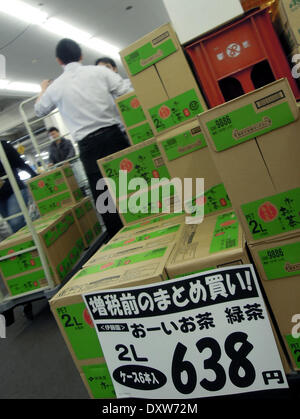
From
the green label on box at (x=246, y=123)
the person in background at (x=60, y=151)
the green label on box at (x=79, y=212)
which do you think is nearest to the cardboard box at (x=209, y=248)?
the green label on box at (x=246, y=123)

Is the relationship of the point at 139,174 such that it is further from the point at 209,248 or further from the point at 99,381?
the point at 99,381

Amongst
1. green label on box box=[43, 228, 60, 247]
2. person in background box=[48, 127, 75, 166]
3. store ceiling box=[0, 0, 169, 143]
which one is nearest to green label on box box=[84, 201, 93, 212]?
green label on box box=[43, 228, 60, 247]

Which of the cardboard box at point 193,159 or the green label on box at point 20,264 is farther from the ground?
the cardboard box at point 193,159

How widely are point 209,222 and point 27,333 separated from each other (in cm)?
170

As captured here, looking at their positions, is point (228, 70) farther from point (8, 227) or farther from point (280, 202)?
point (8, 227)

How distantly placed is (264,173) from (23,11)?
4.68 metres

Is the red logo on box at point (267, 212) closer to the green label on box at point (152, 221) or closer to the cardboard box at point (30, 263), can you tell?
the green label on box at point (152, 221)

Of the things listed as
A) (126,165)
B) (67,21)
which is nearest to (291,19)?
(126,165)

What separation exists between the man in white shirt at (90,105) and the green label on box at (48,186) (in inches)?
33.1

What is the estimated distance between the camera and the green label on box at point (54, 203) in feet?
9.93

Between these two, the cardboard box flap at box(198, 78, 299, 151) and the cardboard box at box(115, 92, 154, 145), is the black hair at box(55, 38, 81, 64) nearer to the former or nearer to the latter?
the cardboard box at box(115, 92, 154, 145)

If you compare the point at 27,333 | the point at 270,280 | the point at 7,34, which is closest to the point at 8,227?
the point at 27,333

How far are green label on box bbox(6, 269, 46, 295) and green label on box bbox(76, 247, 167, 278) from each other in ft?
3.48

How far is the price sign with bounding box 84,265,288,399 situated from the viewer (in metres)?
0.98
